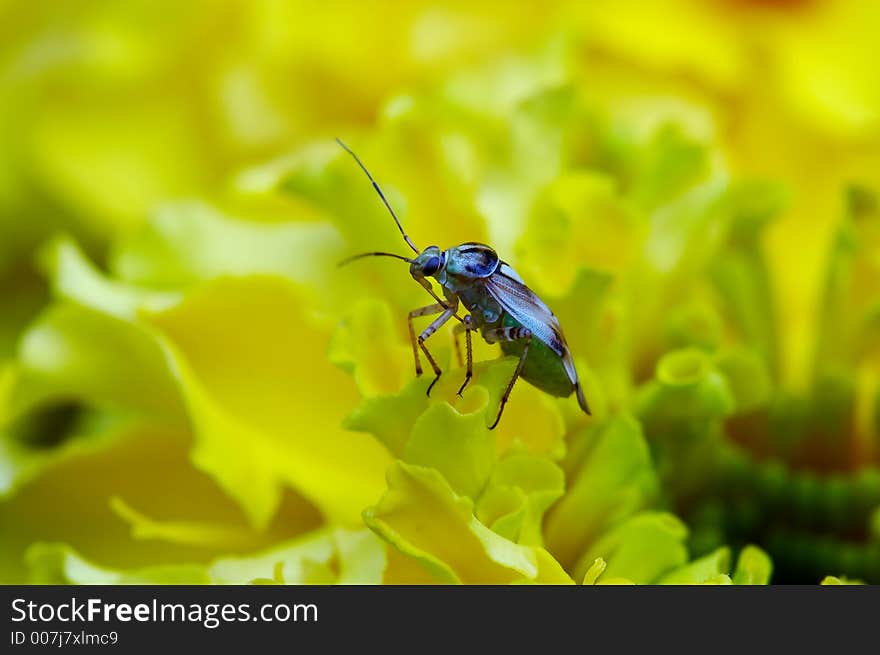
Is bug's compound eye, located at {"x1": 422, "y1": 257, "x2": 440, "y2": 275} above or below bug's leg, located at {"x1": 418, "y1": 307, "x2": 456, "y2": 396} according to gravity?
above

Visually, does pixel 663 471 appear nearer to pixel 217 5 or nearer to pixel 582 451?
pixel 582 451

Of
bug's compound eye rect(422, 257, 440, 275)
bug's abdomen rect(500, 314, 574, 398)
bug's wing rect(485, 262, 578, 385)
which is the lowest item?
bug's abdomen rect(500, 314, 574, 398)

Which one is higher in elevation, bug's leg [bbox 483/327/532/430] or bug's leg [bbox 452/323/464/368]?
bug's leg [bbox 452/323/464/368]
